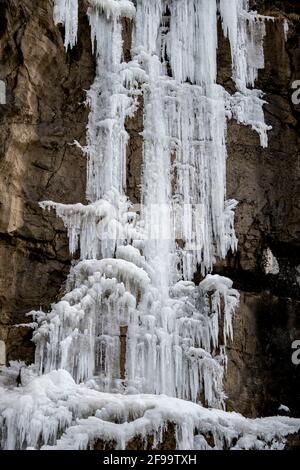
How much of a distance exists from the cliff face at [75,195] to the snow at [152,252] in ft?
0.73

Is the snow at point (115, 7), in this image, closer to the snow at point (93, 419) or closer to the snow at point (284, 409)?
the snow at point (93, 419)

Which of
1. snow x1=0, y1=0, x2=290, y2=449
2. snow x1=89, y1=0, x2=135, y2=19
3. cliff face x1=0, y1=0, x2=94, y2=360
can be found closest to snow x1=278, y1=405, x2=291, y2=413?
snow x1=0, y1=0, x2=290, y2=449

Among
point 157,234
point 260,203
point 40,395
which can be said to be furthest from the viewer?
point 260,203

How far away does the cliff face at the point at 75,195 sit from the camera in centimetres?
1160

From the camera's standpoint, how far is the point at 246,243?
1269 cm

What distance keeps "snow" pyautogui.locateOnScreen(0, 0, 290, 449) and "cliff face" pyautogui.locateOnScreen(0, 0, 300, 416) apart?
223 mm

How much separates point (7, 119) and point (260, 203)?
4.85m

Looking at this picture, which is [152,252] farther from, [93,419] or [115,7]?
[115,7]

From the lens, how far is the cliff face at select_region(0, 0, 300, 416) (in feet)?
38.1

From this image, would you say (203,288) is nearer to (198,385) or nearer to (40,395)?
(198,385)

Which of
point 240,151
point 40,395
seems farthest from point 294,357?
point 40,395

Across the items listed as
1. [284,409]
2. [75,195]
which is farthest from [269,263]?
[75,195]

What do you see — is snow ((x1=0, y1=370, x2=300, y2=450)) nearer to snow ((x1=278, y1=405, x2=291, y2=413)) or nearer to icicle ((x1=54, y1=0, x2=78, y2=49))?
snow ((x1=278, y1=405, x2=291, y2=413))

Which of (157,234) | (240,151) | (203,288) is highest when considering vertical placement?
(240,151)
